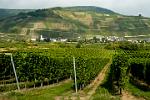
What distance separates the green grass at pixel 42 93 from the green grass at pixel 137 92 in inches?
377

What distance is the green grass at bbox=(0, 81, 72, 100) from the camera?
185 feet

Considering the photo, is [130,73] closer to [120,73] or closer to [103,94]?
[120,73]

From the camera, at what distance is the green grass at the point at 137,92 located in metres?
61.9

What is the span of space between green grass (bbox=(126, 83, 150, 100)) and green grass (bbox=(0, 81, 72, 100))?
9.58 m

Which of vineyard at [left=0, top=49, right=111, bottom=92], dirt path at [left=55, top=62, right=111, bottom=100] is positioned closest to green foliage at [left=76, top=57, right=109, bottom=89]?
vineyard at [left=0, top=49, right=111, bottom=92]

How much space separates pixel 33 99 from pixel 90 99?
25.9ft

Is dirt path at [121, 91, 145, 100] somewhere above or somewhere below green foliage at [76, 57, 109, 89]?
below

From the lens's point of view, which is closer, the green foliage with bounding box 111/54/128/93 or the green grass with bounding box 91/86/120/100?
the green grass with bounding box 91/86/120/100

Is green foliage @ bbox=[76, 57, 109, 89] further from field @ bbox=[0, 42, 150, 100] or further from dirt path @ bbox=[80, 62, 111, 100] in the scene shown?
dirt path @ bbox=[80, 62, 111, 100]

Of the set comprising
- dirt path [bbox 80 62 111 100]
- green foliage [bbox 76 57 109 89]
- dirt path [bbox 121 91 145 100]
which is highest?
green foliage [bbox 76 57 109 89]

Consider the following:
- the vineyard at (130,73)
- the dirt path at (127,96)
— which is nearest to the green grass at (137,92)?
the dirt path at (127,96)

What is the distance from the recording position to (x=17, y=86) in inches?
2702

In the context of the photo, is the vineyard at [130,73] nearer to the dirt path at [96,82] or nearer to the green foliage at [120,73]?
the green foliage at [120,73]

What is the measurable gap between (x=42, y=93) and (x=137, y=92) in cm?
1446
